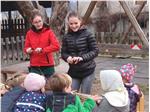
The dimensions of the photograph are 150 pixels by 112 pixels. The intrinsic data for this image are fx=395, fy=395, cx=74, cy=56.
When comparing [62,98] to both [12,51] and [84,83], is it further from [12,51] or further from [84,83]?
[12,51]

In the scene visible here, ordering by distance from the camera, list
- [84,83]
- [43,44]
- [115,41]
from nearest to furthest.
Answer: [84,83] → [43,44] → [115,41]

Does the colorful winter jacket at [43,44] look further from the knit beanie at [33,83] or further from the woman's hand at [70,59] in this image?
the knit beanie at [33,83]

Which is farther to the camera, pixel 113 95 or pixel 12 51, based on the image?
pixel 12 51

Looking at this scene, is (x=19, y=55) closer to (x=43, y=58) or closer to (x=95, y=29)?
(x=43, y=58)

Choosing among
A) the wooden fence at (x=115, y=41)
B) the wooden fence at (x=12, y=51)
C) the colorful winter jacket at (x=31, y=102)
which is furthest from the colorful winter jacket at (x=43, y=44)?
the wooden fence at (x=12, y=51)

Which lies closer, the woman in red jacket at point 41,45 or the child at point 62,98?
the child at point 62,98

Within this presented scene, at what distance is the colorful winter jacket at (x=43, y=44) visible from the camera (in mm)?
4993

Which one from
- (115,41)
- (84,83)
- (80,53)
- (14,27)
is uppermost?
(80,53)

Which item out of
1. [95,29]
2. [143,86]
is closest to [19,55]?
[143,86]

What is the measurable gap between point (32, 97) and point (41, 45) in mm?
1762

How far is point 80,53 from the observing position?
455 centimetres

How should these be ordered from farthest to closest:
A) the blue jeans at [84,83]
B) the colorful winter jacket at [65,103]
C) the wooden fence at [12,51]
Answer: the wooden fence at [12,51] → the blue jeans at [84,83] → the colorful winter jacket at [65,103]

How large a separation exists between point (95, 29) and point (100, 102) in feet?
42.3

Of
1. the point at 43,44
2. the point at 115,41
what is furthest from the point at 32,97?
the point at 115,41
